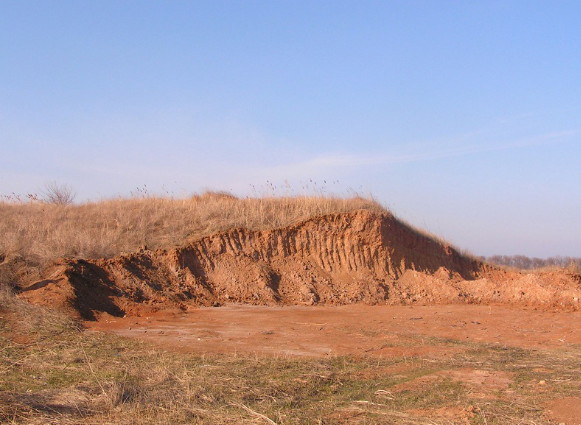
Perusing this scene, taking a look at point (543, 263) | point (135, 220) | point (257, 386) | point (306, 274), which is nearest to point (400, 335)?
point (257, 386)

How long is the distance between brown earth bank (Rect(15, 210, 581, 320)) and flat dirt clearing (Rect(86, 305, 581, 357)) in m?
1.02

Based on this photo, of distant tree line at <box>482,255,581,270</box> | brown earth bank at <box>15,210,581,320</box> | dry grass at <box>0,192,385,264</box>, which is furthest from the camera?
distant tree line at <box>482,255,581,270</box>

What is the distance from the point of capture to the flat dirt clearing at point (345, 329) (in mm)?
9836

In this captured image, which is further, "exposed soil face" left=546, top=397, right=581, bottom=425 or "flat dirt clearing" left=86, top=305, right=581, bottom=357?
"flat dirt clearing" left=86, top=305, right=581, bottom=357

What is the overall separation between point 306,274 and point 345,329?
5869 millimetres

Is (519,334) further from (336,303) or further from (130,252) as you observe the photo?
(130,252)

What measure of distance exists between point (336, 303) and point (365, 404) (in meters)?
10.5

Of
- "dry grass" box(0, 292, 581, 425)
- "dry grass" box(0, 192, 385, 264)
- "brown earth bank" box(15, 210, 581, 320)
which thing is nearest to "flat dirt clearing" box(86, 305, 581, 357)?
"dry grass" box(0, 292, 581, 425)

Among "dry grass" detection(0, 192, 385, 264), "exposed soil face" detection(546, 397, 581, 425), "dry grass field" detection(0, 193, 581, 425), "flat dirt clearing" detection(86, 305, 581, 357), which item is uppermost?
"dry grass" detection(0, 192, 385, 264)

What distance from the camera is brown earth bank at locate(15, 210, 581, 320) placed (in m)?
15.0

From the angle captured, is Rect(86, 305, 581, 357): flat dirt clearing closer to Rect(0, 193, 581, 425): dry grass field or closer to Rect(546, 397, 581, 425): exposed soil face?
Rect(0, 193, 581, 425): dry grass field

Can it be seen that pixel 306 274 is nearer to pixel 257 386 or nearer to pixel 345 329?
pixel 345 329

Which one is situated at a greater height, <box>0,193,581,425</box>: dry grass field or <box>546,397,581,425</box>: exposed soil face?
<box>546,397,581,425</box>: exposed soil face

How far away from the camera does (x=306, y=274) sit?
58.5 ft
